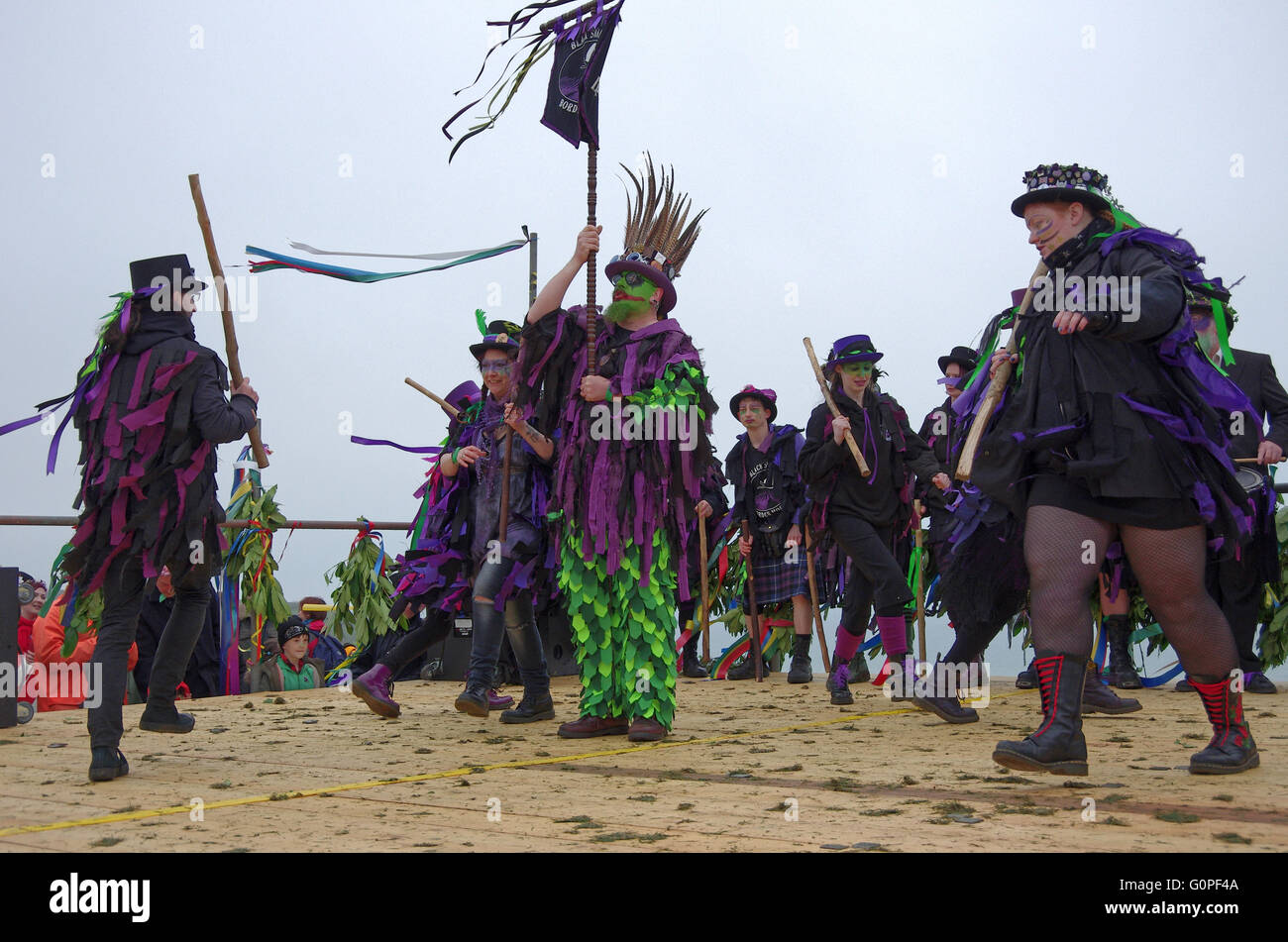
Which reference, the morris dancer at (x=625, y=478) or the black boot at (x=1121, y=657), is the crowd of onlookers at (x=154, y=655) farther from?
the black boot at (x=1121, y=657)

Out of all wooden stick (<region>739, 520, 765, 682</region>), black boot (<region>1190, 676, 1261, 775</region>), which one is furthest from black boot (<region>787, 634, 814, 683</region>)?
black boot (<region>1190, 676, 1261, 775</region>)

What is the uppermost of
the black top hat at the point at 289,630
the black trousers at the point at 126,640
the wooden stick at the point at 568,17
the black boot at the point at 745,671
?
the wooden stick at the point at 568,17

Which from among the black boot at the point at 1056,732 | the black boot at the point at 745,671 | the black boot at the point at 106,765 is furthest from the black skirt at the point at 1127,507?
the black boot at the point at 745,671

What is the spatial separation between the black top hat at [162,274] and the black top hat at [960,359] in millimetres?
5434

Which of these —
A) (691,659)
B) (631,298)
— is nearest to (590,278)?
(631,298)

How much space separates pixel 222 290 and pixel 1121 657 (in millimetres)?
5572

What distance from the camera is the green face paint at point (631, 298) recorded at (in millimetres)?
5523

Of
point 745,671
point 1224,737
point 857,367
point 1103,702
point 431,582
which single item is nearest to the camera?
point 1224,737

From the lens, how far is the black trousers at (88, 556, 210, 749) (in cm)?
432

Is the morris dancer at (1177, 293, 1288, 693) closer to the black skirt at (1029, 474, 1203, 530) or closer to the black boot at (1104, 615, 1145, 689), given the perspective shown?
the black boot at (1104, 615, 1145, 689)

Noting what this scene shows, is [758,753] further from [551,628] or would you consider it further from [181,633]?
[551,628]

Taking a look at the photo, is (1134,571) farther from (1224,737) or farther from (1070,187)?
(1070,187)

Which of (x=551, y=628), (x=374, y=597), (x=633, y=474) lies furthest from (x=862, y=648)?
(x=633, y=474)

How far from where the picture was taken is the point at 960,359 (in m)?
8.73
